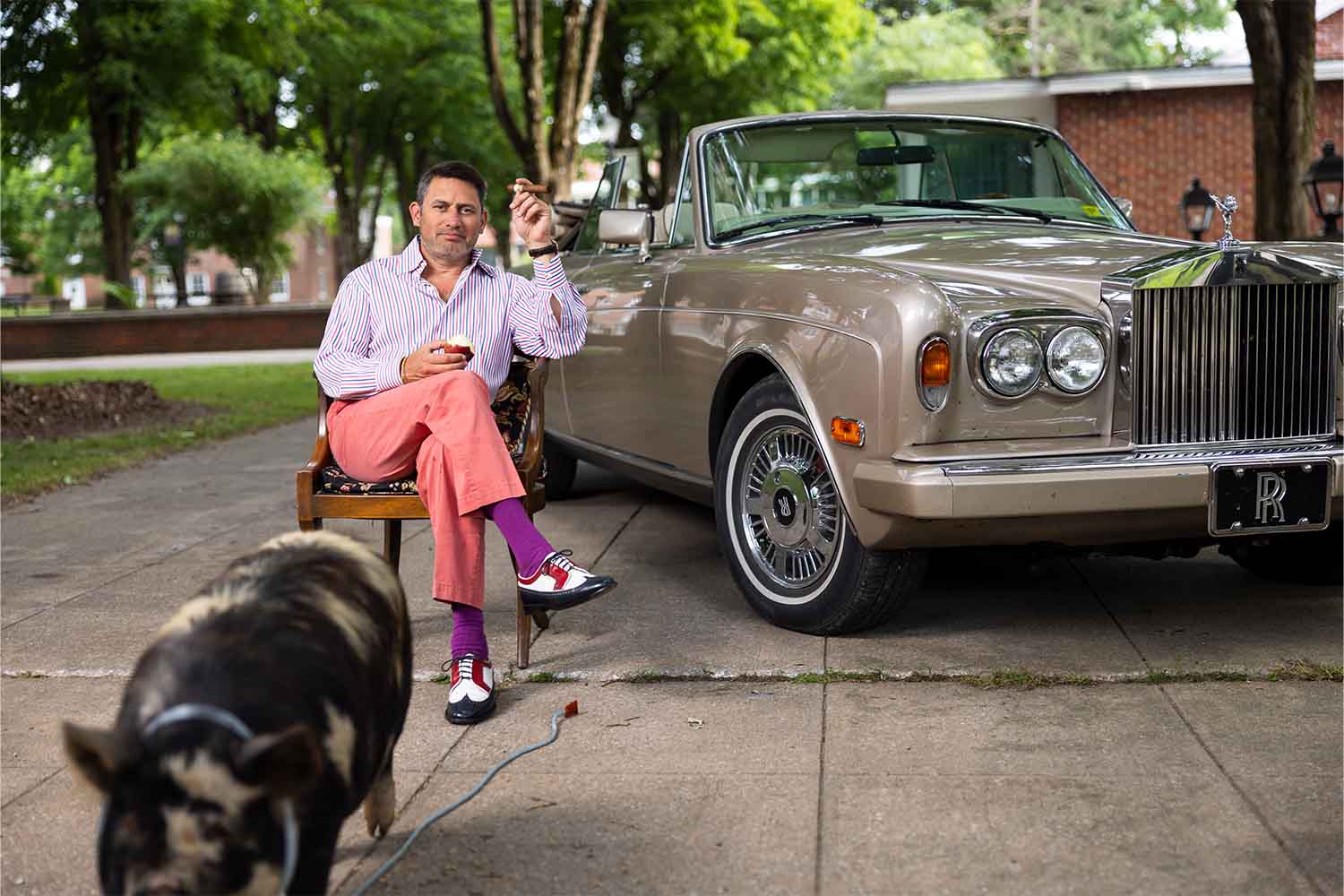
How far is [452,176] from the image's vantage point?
470 centimetres

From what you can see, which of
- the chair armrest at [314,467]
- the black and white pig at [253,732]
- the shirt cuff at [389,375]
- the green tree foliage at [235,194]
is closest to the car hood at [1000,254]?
the shirt cuff at [389,375]

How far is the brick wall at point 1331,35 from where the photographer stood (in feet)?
98.5


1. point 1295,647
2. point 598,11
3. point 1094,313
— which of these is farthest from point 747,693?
point 598,11

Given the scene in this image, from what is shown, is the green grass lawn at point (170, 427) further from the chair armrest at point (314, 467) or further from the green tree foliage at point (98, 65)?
the green tree foliage at point (98, 65)

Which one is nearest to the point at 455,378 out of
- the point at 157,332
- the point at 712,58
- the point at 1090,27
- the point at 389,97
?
the point at 157,332

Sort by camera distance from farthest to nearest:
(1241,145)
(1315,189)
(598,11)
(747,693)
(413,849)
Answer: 1. (1241,145)
2. (598,11)
3. (1315,189)
4. (747,693)
5. (413,849)

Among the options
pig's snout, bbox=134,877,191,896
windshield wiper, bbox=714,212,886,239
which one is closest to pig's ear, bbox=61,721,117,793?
pig's snout, bbox=134,877,191,896

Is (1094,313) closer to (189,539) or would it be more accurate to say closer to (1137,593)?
(1137,593)

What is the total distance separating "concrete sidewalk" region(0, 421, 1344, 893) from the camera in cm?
309

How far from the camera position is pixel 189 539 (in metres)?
6.98

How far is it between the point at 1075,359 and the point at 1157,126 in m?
23.3

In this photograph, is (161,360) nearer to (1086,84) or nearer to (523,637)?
(1086,84)

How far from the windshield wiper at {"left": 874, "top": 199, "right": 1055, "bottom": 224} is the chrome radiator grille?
1467 mm

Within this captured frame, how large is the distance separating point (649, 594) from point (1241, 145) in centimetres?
2296
